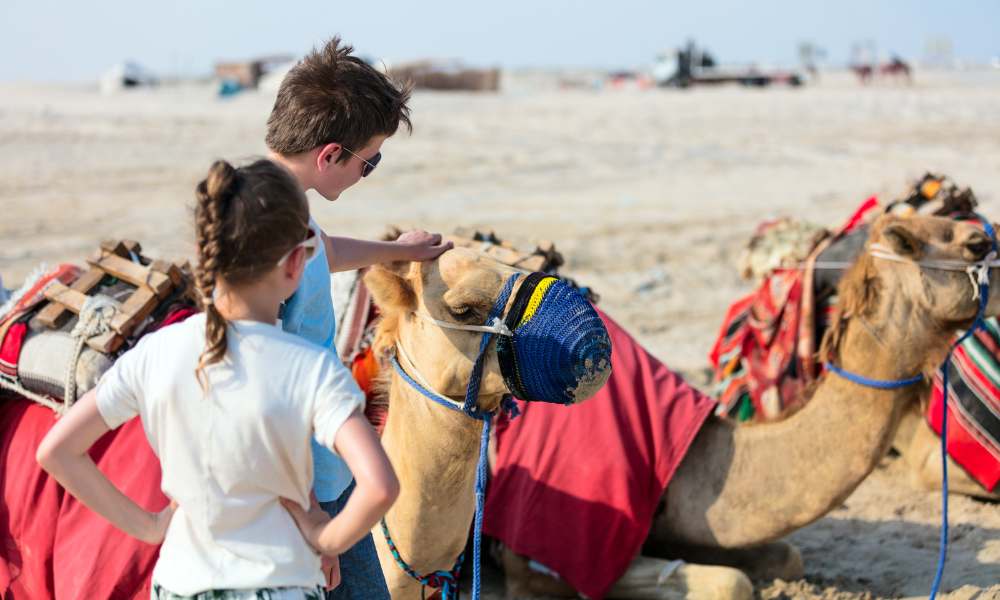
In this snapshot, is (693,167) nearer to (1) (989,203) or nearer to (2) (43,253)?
(1) (989,203)

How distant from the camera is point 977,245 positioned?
3.65 m

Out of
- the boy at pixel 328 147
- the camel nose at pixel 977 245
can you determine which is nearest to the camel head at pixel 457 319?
the boy at pixel 328 147

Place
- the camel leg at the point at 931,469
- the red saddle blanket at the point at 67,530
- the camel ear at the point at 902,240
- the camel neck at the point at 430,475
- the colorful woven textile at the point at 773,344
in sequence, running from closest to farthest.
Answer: the camel neck at the point at 430,475, the red saddle blanket at the point at 67,530, the camel ear at the point at 902,240, the camel leg at the point at 931,469, the colorful woven textile at the point at 773,344

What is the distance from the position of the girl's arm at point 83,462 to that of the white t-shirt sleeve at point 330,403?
1.28ft

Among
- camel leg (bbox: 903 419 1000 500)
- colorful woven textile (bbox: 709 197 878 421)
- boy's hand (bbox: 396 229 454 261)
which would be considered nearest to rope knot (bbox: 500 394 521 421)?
boy's hand (bbox: 396 229 454 261)

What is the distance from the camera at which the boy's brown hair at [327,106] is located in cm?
229

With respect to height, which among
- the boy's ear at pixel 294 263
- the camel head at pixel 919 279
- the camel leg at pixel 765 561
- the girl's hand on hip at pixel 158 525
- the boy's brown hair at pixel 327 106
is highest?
the boy's brown hair at pixel 327 106

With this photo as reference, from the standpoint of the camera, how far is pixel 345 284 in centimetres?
397

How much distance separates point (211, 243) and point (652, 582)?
2425mm

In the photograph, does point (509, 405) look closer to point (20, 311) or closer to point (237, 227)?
point (237, 227)

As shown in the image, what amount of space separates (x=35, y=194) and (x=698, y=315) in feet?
30.7

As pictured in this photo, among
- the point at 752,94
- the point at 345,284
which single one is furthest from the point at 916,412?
the point at 752,94

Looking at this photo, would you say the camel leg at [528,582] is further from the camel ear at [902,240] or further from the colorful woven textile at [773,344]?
the colorful woven textile at [773,344]

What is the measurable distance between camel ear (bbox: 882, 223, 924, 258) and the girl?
2347 mm
